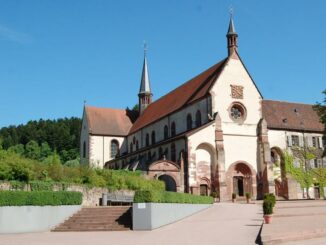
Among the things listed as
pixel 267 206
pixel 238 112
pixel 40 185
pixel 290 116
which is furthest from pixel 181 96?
pixel 267 206

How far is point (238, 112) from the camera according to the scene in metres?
47.3

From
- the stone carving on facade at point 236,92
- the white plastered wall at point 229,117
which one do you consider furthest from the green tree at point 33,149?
the stone carving on facade at point 236,92

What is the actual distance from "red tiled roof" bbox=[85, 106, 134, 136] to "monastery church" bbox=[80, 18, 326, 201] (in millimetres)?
8911

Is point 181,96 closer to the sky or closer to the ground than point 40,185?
closer to the sky

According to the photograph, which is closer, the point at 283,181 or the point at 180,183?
the point at 180,183

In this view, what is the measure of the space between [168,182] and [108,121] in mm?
26027

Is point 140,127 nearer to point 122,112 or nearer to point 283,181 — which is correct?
point 122,112

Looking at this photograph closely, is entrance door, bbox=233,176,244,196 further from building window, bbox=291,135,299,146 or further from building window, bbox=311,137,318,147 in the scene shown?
building window, bbox=311,137,318,147

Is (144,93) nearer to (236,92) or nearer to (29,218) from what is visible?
(236,92)

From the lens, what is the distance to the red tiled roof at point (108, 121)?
65500mm

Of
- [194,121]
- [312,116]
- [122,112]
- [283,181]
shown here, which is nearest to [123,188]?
[194,121]

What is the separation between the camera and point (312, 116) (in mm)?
56625

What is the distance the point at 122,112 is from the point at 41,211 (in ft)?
154

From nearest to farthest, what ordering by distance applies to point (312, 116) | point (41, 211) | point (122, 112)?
point (41, 211) → point (312, 116) → point (122, 112)
